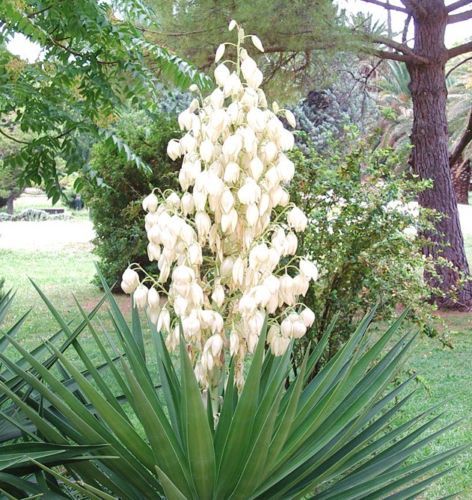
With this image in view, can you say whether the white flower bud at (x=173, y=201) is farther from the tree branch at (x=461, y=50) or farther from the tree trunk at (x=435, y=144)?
the tree branch at (x=461, y=50)

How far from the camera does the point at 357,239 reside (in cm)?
533

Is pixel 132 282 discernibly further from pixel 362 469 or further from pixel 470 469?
pixel 470 469

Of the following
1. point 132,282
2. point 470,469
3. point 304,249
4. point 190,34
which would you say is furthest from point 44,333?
point 132,282

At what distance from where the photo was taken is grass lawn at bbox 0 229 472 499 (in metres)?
5.50

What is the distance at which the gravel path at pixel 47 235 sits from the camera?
2253 cm

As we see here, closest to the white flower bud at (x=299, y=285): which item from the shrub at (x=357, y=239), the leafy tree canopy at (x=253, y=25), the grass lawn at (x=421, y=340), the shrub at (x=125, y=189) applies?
the grass lawn at (x=421, y=340)

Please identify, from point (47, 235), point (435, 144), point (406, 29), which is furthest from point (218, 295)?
point (47, 235)

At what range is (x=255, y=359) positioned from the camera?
207cm

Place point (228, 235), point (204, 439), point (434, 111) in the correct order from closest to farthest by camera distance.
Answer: point (204, 439) → point (228, 235) → point (434, 111)

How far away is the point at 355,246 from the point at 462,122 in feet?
73.9

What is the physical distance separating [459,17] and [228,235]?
9.36m

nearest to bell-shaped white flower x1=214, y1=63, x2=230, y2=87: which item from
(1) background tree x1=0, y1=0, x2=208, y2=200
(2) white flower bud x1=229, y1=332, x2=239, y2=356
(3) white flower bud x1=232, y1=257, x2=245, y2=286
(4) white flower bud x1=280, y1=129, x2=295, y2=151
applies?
(4) white flower bud x1=280, y1=129, x2=295, y2=151

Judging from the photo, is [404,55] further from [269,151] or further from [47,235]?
[47,235]

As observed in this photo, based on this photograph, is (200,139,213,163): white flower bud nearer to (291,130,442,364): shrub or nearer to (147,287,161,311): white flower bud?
(147,287,161,311): white flower bud
